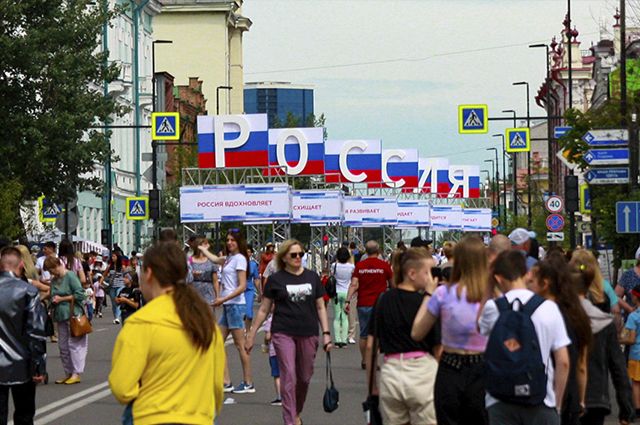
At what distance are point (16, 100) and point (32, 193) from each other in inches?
92.8

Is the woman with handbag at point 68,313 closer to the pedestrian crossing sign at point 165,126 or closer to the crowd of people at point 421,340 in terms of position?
the crowd of people at point 421,340

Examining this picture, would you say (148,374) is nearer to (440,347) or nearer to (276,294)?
(440,347)

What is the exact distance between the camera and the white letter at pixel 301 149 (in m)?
64.9

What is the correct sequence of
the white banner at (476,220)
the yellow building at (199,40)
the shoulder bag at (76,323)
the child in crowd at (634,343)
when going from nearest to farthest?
the child in crowd at (634,343) < the shoulder bag at (76,323) < the white banner at (476,220) < the yellow building at (199,40)

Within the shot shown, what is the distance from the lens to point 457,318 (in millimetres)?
10430

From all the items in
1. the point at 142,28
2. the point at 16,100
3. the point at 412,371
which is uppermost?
the point at 142,28

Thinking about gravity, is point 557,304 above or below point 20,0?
below

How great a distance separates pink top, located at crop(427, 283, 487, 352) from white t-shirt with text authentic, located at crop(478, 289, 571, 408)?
1.15 metres

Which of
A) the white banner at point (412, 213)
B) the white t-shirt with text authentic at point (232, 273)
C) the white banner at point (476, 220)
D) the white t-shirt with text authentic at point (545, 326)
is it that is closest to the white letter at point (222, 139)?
the white banner at point (412, 213)

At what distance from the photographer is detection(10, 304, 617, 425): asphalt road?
55.9 ft

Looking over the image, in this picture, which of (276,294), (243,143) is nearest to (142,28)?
(243,143)

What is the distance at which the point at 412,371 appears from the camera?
35.7 ft

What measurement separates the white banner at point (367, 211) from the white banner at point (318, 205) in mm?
7773

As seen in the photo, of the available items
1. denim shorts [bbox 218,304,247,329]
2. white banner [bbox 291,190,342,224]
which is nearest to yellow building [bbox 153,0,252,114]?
white banner [bbox 291,190,342,224]
